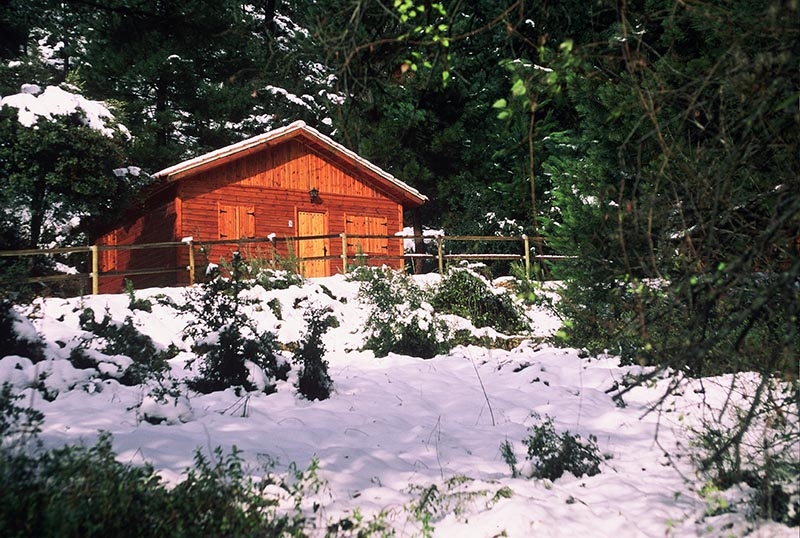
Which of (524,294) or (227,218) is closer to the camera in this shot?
(524,294)

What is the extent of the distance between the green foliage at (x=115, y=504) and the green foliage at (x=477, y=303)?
875cm

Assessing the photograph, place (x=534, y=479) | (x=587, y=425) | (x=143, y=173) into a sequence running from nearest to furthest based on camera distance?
(x=534, y=479) → (x=587, y=425) → (x=143, y=173)

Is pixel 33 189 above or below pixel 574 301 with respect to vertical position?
above

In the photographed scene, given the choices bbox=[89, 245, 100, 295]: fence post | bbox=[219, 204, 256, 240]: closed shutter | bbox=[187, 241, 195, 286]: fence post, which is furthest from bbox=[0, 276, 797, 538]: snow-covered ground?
bbox=[219, 204, 256, 240]: closed shutter

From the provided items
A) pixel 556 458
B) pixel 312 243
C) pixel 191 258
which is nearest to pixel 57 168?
pixel 191 258

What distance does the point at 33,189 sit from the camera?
1616cm

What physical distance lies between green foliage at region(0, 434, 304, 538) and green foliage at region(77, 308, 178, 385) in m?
3.36

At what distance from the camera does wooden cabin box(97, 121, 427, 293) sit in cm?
1803

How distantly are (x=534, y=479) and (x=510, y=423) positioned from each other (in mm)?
1582

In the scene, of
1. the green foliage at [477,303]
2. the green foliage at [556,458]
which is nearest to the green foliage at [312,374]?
the green foliage at [556,458]

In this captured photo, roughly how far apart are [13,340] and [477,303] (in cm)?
790

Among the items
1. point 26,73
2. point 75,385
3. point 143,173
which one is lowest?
point 75,385

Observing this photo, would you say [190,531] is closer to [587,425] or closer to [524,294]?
[524,294]

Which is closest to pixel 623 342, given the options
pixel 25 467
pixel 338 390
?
pixel 338 390
